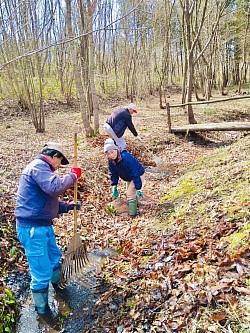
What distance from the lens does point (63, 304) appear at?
11.9 ft

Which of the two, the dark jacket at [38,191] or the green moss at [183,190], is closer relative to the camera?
the dark jacket at [38,191]

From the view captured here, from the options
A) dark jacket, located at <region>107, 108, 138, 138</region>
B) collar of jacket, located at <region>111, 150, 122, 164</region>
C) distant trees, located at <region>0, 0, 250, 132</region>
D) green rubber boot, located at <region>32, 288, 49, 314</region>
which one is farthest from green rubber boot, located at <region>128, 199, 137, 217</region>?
distant trees, located at <region>0, 0, 250, 132</region>

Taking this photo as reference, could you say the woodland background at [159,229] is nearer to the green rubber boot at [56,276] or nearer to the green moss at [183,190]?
the green moss at [183,190]

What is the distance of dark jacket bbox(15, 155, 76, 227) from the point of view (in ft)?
10.5

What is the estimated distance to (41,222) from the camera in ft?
11.2

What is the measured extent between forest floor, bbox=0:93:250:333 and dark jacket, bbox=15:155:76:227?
965 millimetres

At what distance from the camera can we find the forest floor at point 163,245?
277 cm

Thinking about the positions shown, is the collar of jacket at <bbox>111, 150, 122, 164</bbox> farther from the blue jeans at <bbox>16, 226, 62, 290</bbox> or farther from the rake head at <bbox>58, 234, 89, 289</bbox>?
the blue jeans at <bbox>16, 226, 62, 290</bbox>

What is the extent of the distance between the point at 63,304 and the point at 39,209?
4.10 feet

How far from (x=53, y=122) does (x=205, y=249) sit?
42.7ft

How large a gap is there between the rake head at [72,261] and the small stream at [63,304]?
0.32ft

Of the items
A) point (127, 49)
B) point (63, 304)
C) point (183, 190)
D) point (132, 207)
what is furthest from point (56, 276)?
point (127, 49)

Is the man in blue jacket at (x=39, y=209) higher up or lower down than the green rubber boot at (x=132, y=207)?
higher up

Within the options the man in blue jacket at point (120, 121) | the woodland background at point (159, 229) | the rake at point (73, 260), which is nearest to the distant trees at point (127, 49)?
the woodland background at point (159, 229)
